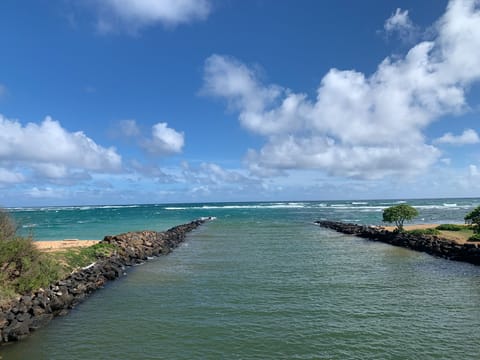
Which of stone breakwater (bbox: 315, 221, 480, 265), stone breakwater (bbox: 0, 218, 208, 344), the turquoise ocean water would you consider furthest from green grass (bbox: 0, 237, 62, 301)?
stone breakwater (bbox: 315, 221, 480, 265)

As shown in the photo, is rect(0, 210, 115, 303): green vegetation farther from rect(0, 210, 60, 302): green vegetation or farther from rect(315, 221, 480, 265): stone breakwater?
rect(315, 221, 480, 265): stone breakwater

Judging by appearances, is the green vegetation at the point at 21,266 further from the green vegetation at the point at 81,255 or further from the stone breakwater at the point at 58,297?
the green vegetation at the point at 81,255

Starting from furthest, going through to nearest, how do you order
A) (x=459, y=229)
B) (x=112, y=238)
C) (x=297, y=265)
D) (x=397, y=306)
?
(x=459, y=229), (x=112, y=238), (x=297, y=265), (x=397, y=306)

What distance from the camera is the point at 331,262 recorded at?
27078mm

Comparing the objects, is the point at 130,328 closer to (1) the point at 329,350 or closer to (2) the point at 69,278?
(1) the point at 329,350

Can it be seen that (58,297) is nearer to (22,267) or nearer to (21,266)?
(22,267)

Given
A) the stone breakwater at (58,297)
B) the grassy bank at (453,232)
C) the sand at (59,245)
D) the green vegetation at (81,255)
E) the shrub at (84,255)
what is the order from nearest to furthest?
the stone breakwater at (58,297), the green vegetation at (81,255), the shrub at (84,255), the sand at (59,245), the grassy bank at (453,232)

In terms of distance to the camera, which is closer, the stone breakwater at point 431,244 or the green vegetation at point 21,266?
the green vegetation at point 21,266

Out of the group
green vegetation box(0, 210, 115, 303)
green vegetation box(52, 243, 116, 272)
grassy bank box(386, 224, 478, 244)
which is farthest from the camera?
grassy bank box(386, 224, 478, 244)

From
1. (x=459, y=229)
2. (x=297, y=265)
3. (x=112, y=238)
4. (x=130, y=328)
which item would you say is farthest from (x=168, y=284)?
(x=459, y=229)

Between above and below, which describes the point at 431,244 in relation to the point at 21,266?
below

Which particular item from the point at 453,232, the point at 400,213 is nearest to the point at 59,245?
the point at 400,213

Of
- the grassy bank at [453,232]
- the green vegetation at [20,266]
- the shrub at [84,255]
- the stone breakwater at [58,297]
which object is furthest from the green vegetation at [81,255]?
the grassy bank at [453,232]

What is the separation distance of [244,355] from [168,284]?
10445mm
